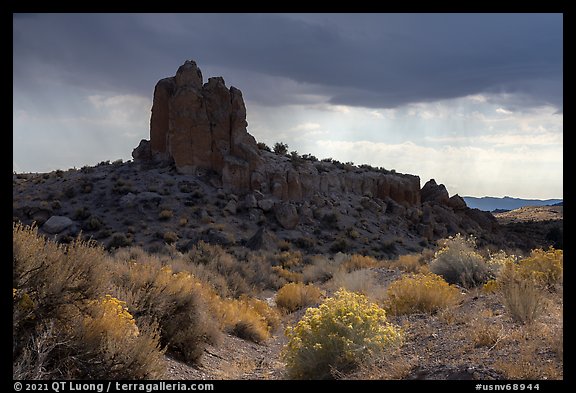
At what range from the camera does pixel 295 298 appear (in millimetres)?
16047

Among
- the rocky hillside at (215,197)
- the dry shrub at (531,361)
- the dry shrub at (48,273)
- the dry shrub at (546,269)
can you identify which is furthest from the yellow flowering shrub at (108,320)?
the rocky hillside at (215,197)

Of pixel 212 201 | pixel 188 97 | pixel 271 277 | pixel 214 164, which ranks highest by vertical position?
pixel 188 97

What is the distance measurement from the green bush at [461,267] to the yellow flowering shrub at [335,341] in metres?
7.27

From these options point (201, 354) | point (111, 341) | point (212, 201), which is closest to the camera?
point (111, 341)

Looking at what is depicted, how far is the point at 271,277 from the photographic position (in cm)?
2083

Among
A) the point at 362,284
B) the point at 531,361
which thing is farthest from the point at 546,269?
the point at 531,361

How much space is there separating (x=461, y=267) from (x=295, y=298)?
5.16 m

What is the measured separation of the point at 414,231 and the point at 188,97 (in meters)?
22.2

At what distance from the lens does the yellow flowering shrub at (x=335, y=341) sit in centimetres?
688

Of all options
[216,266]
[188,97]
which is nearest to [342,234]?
[188,97]

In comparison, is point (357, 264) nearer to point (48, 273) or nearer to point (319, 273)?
point (319, 273)

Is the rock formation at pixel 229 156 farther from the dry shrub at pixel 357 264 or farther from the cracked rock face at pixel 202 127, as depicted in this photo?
the dry shrub at pixel 357 264
